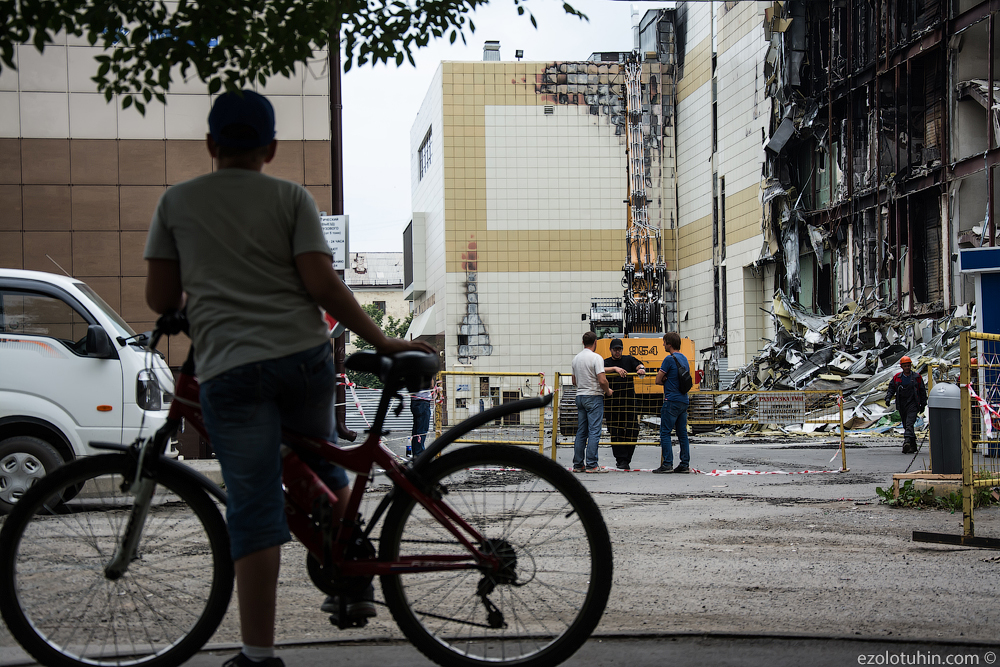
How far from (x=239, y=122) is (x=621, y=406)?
38.6 ft

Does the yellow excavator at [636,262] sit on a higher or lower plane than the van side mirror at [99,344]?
higher

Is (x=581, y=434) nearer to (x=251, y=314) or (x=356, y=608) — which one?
(x=356, y=608)

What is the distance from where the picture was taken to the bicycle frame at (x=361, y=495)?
3.04 metres

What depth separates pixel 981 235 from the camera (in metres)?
22.3

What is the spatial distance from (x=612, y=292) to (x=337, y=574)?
131ft

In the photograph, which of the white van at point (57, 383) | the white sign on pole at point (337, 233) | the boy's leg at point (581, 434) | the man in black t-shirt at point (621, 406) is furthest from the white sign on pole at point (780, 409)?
the white van at point (57, 383)

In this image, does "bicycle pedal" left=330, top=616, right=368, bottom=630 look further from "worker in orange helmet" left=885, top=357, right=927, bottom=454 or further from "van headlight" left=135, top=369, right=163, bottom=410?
"worker in orange helmet" left=885, top=357, right=927, bottom=454

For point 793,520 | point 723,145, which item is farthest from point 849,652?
point 723,145

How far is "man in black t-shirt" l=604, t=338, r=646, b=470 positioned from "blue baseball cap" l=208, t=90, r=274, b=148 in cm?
1099

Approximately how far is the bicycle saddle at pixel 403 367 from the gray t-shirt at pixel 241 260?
225mm

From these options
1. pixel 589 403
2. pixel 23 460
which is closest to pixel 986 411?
pixel 589 403

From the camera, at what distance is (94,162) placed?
1616cm

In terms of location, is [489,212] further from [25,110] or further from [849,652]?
[849,652]

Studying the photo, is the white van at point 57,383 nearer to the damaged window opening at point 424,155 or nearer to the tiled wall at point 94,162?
the tiled wall at point 94,162
